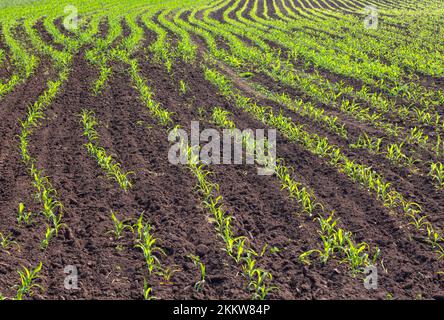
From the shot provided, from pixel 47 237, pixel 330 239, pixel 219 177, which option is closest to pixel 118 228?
pixel 47 237

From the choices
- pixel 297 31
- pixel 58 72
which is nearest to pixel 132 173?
pixel 58 72

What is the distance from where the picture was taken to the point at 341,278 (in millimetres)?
4566

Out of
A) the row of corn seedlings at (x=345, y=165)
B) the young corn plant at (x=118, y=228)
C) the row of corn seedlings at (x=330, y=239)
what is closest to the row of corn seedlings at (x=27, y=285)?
the young corn plant at (x=118, y=228)

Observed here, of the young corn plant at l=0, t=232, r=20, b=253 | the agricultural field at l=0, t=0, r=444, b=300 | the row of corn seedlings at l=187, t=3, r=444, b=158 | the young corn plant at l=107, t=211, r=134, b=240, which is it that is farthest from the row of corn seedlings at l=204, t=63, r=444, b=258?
the young corn plant at l=0, t=232, r=20, b=253

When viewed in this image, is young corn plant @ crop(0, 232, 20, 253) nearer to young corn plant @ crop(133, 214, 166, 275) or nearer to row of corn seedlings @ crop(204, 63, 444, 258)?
young corn plant @ crop(133, 214, 166, 275)

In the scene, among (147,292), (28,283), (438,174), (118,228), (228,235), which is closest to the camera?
(147,292)

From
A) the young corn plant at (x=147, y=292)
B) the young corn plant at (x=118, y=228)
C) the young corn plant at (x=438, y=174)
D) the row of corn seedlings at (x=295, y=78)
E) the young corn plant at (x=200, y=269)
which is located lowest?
the young corn plant at (x=147, y=292)

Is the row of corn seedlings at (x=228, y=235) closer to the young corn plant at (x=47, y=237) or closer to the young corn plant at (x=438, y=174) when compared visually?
the young corn plant at (x=47, y=237)

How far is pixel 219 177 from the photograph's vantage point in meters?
6.59

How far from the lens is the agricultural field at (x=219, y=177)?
4605 mm

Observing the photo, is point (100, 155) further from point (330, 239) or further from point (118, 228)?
point (330, 239)

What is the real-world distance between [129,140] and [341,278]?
455cm

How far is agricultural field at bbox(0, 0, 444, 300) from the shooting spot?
15.1 feet

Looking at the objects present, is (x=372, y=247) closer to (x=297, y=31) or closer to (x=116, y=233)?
(x=116, y=233)
